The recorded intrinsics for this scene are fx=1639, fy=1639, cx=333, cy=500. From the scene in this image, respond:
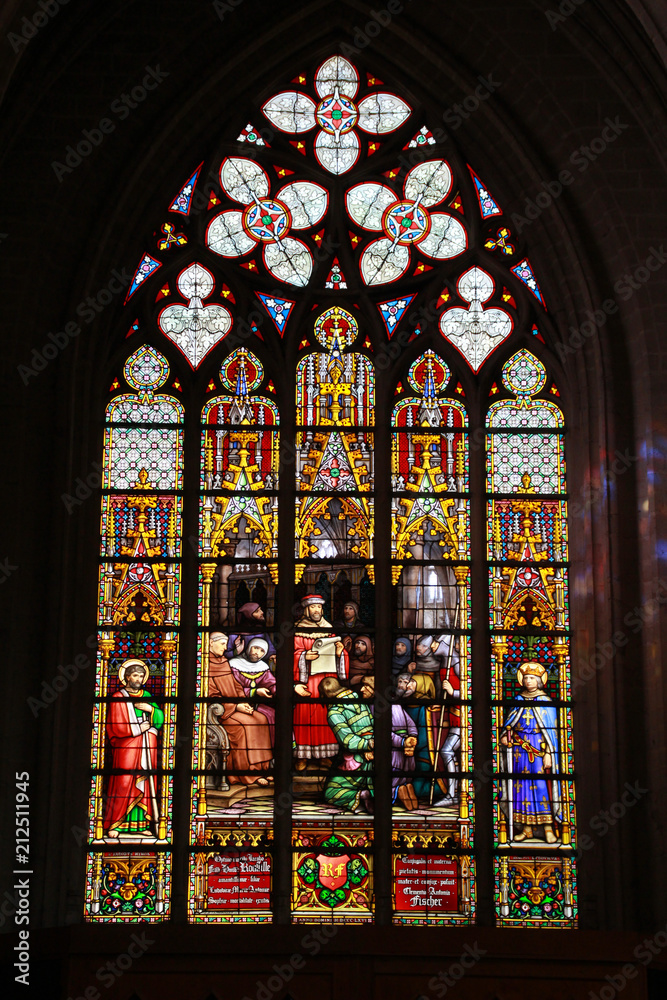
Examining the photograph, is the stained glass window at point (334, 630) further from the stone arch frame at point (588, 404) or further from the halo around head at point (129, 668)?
the stone arch frame at point (588, 404)

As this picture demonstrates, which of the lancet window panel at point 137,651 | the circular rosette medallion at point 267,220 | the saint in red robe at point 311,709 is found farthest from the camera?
the circular rosette medallion at point 267,220

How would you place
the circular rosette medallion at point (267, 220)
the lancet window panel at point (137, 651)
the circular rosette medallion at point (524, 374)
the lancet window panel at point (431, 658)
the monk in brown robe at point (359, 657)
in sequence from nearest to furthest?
1. the lancet window panel at point (137, 651)
2. the lancet window panel at point (431, 658)
3. the monk in brown robe at point (359, 657)
4. the circular rosette medallion at point (524, 374)
5. the circular rosette medallion at point (267, 220)

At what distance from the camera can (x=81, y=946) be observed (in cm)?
1071

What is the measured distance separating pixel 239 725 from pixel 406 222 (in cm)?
442

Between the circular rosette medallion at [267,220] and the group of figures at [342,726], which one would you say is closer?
the group of figures at [342,726]

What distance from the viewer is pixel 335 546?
12703 mm

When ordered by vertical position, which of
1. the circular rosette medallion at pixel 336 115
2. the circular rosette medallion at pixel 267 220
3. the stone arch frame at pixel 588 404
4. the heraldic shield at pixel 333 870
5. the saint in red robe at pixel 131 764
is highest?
the circular rosette medallion at pixel 336 115

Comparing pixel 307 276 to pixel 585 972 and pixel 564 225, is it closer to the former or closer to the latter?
pixel 564 225

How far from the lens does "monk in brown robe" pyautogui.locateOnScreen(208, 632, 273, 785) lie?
12141mm

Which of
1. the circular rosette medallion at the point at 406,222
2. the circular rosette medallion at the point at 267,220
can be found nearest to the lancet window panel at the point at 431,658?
the circular rosette medallion at the point at 406,222

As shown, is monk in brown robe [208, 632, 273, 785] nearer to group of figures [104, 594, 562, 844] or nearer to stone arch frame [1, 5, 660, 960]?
group of figures [104, 594, 562, 844]

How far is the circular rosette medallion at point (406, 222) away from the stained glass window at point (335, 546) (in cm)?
2

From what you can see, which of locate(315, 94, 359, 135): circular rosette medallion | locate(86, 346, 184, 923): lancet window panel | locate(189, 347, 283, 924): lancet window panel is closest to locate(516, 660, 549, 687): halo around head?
locate(189, 347, 283, 924): lancet window panel

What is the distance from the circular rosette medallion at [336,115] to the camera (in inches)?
543
